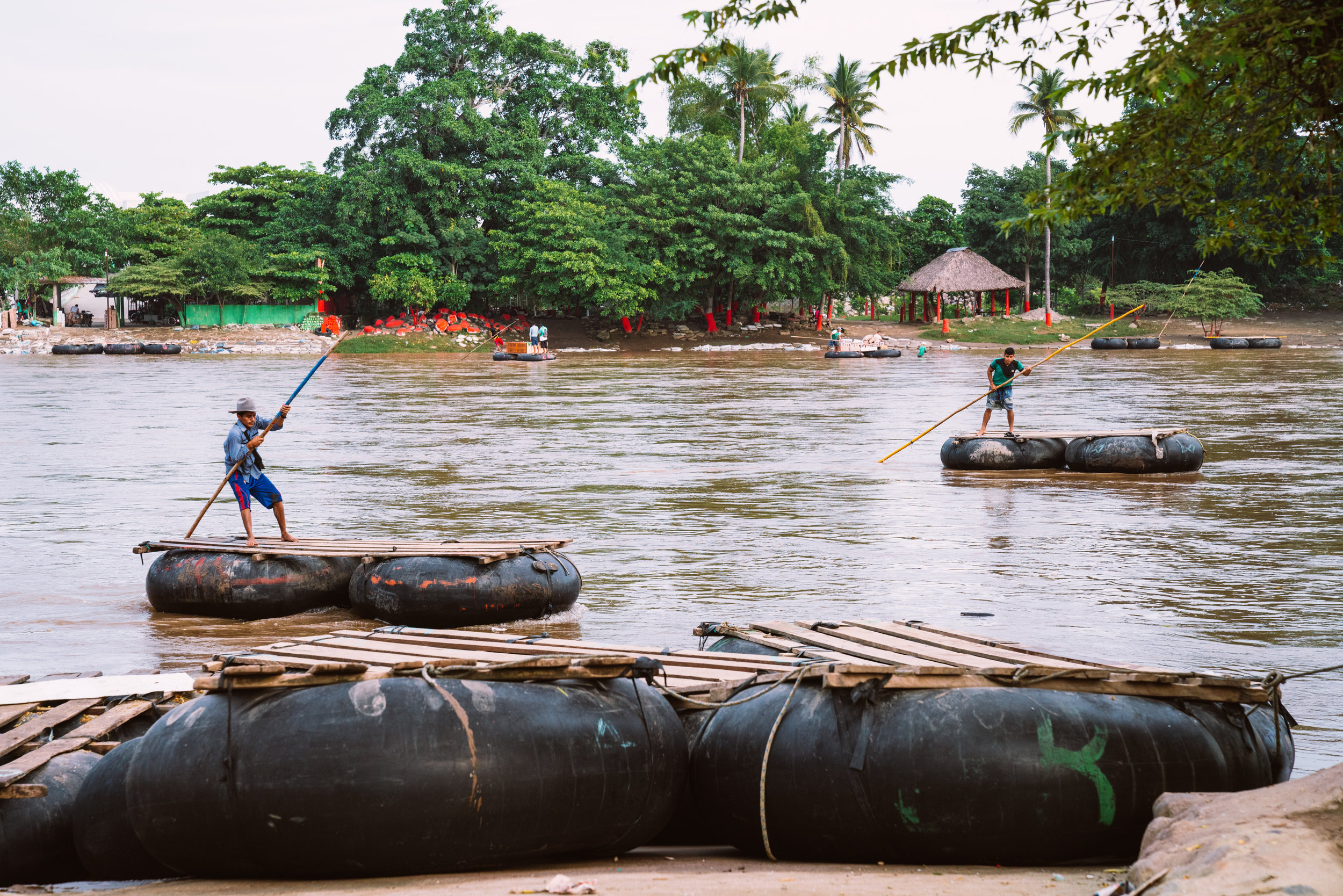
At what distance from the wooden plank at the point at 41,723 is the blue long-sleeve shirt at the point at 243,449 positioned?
3639 mm

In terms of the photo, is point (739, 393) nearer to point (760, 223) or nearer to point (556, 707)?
point (760, 223)

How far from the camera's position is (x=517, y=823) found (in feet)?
13.7

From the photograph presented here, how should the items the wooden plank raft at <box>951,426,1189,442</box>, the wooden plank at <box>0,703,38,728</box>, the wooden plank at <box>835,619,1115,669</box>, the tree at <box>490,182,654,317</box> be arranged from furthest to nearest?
the tree at <box>490,182,654,317</box>, the wooden plank raft at <box>951,426,1189,442</box>, the wooden plank at <box>0,703,38,728</box>, the wooden plank at <box>835,619,1115,669</box>

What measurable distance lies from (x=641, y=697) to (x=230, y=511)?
35.0 ft

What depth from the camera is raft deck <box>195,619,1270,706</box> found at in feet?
14.3

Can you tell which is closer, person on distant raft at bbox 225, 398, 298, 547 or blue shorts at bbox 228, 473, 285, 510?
person on distant raft at bbox 225, 398, 298, 547

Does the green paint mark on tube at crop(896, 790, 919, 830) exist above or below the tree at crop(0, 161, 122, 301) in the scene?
below

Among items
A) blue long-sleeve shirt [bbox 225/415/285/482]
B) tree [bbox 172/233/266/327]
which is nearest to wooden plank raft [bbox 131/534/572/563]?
blue long-sleeve shirt [bbox 225/415/285/482]

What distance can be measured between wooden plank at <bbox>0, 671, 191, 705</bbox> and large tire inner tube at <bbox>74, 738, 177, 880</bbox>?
160 centimetres

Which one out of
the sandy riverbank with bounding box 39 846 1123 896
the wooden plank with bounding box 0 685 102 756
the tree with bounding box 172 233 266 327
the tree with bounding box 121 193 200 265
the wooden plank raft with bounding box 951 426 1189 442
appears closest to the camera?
the sandy riverbank with bounding box 39 846 1123 896

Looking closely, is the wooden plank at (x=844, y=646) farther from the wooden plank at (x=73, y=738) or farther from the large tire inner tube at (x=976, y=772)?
the wooden plank at (x=73, y=738)

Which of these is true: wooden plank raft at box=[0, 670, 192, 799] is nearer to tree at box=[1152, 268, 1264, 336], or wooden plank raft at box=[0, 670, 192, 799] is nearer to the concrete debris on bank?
the concrete debris on bank

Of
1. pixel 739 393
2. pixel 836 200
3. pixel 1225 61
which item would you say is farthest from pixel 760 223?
pixel 1225 61

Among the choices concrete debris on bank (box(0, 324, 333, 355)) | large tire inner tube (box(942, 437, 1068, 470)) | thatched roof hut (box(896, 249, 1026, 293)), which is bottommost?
large tire inner tube (box(942, 437, 1068, 470))
